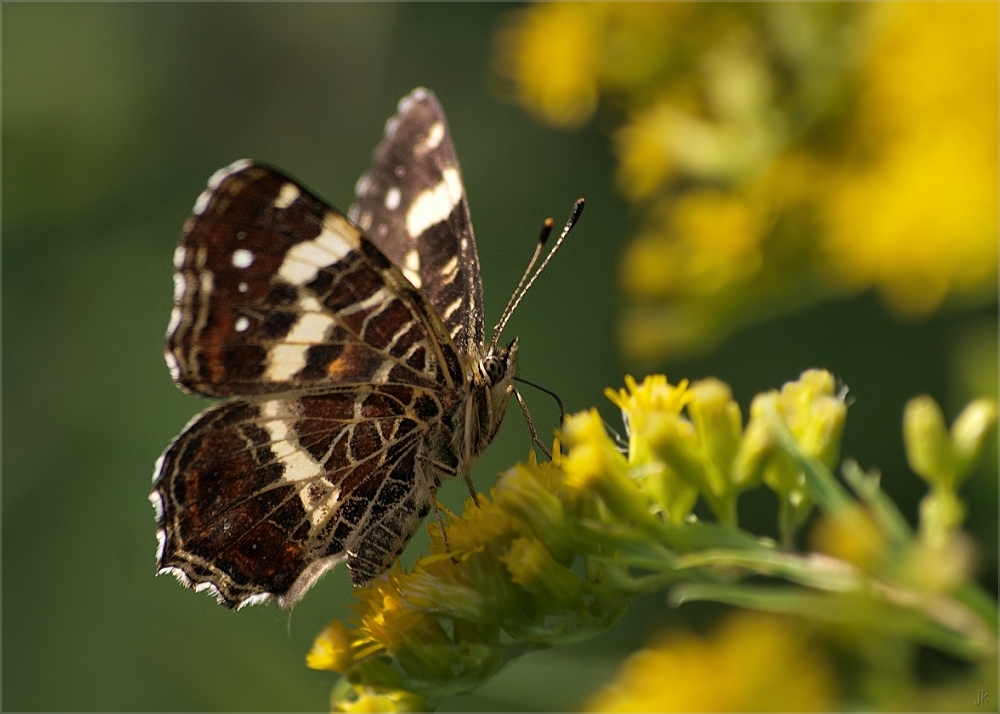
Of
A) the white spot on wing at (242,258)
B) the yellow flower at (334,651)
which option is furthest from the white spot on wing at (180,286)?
the yellow flower at (334,651)

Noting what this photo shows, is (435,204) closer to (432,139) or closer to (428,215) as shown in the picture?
(428,215)

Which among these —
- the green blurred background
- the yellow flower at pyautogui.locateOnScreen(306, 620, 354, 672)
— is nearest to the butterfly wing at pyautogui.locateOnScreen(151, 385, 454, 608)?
the yellow flower at pyautogui.locateOnScreen(306, 620, 354, 672)

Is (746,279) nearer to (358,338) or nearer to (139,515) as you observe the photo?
(358,338)

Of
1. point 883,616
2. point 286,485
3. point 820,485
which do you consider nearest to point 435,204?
point 286,485

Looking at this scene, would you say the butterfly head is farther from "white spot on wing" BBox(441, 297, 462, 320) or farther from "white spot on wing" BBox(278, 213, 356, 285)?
"white spot on wing" BBox(278, 213, 356, 285)

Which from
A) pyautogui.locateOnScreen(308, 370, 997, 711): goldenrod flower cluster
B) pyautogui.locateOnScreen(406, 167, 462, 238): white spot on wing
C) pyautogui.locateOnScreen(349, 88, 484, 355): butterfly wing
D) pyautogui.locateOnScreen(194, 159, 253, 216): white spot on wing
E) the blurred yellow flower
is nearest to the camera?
pyautogui.locateOnScreen(308, 370, 997, 711): goldenrod flower cluster

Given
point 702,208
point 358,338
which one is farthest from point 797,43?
point 358,338
